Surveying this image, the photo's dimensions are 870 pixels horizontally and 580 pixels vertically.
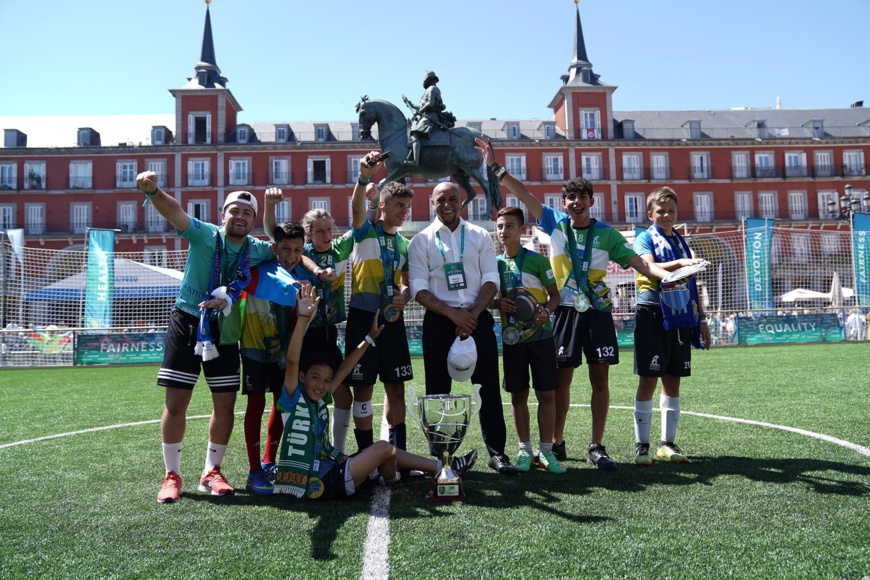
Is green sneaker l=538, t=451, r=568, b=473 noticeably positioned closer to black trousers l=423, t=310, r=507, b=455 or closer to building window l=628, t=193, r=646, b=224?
black trousers l=423, t=310, r=507, b=455

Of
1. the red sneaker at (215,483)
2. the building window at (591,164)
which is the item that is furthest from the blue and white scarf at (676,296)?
the building window at (591,164)

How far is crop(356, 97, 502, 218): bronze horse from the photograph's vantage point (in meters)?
12.1

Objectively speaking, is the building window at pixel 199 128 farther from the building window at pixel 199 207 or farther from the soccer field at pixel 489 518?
the soccer field at pixel 489 518

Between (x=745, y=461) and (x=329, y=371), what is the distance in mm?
2766

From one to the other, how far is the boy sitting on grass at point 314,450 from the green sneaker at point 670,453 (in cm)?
150

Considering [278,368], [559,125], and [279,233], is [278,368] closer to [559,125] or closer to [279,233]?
[279,233]

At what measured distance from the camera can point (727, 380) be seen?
9562 millimetres

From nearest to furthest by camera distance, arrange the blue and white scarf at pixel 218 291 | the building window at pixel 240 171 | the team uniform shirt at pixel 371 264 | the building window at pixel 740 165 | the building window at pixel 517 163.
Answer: the blue and white scarf at pixel 218 291
the team uniform shirt at pixel 371 264
the building window at pixel 240 171
the building window at pixel 517 163
the building window at pixel 740 165

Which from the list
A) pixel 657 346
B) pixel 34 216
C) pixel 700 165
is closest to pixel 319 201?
pixel 34 216

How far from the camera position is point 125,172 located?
44844mm

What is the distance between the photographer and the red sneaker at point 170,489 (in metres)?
3.55

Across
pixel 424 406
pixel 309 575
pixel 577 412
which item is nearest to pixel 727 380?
pixel 577 412

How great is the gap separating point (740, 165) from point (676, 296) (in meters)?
48.1

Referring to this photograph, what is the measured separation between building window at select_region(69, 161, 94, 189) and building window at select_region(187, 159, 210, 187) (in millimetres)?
6865
